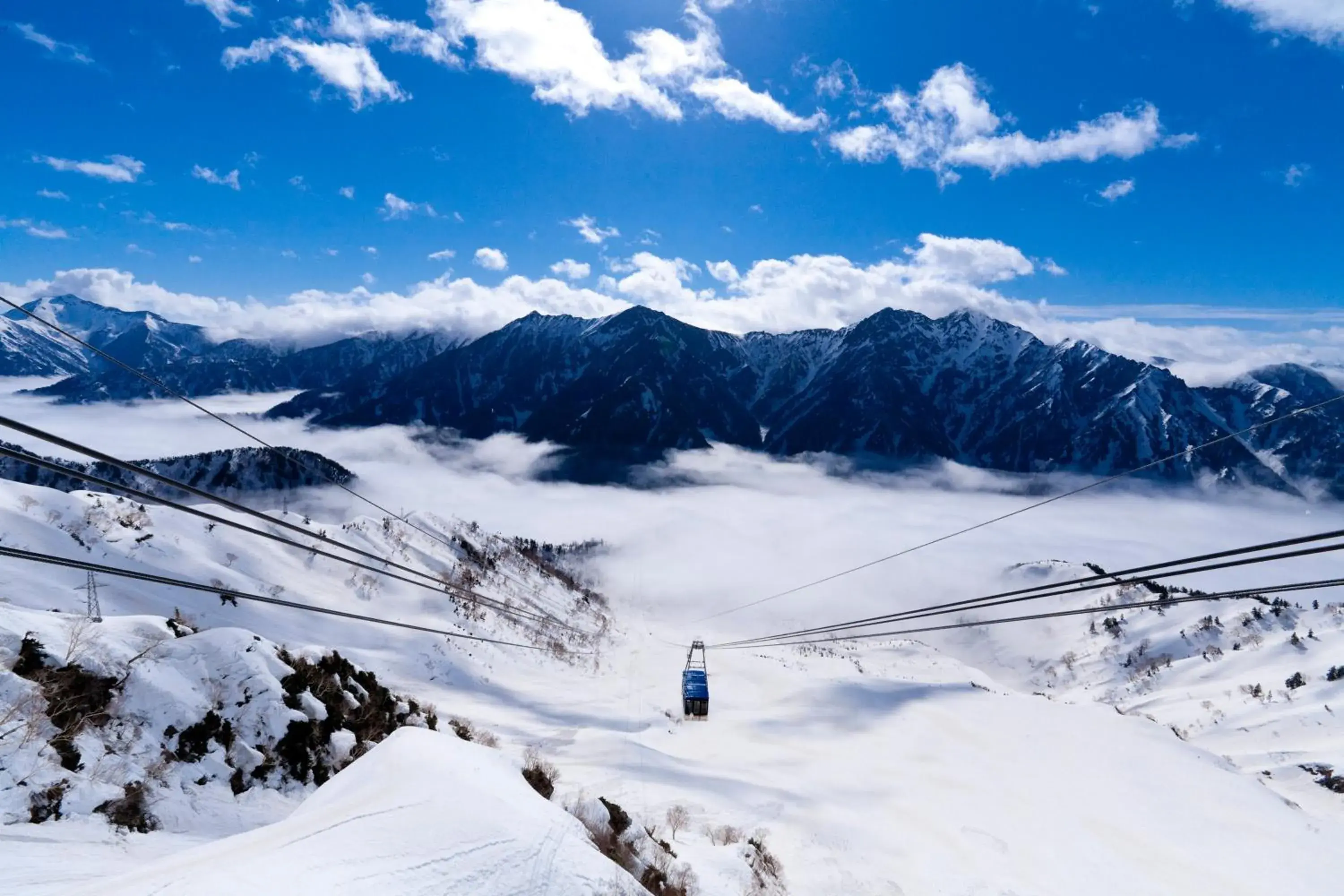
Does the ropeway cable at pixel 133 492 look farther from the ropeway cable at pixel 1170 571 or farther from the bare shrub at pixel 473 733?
the bare shrub at pixel 473 733

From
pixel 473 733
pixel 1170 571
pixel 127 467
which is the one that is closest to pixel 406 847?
pixel 127 467

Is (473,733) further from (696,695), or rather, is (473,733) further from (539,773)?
(696,695)

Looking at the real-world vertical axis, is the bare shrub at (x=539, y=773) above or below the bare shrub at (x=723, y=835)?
above

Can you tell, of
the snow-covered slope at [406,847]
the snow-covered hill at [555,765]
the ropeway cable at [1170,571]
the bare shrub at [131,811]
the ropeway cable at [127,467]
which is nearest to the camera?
the ropeway cable at [127,467]

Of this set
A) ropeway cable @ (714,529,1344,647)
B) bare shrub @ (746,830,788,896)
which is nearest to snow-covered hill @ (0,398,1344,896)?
bare shrub @ (746,830,788,896)

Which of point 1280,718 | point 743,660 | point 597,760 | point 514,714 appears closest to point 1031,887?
point 597,760

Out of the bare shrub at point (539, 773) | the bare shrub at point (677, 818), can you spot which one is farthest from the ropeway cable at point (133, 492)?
the bare shrub at point (677, 818)

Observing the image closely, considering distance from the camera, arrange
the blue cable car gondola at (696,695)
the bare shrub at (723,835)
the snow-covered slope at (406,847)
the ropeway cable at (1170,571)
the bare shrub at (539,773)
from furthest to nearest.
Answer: the blue cable car gondola at (696,695)
the bare shrub at (723,835)
the bare shrub at (539,773)
the snow-covered slope at (406,847)
the ropeway cable at (1170,571)

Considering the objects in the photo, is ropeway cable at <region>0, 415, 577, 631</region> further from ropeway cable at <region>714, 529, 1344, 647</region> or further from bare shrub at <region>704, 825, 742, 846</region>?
bare shrub at <region>704, 825, 742, 846</region>

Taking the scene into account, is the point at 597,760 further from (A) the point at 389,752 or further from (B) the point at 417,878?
(B) the point at 417,878
